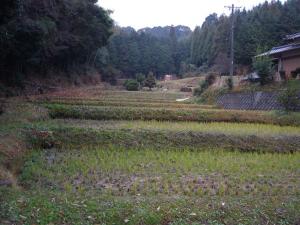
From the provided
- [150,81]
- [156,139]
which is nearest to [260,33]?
[150,81]

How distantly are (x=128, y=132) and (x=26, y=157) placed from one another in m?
3.53

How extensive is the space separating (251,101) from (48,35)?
14.1 meters

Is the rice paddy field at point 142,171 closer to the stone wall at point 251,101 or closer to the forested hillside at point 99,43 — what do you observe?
the forested hillside at point 99,43

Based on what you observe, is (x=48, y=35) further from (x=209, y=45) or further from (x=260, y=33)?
(x=209, y=45)

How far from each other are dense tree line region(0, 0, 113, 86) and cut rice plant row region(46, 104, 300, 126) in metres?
3.93

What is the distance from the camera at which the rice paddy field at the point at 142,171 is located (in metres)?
5.78

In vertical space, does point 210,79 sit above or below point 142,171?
above

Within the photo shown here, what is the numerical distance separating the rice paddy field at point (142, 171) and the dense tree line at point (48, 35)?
4.07 metres

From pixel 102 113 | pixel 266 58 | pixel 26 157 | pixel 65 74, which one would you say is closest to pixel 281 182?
pixel 26 157

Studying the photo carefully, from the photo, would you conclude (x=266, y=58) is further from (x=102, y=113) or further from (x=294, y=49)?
(x=102, y=113)

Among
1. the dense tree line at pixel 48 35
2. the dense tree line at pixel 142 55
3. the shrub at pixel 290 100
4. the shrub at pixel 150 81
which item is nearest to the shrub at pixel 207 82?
the dense tree line at pixel 48 35

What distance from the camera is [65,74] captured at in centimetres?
4034

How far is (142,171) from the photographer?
903 centimetres

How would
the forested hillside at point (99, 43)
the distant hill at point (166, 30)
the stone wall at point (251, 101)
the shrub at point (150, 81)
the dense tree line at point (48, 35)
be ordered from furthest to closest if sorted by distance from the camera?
1. the distant hill at point (166, 30)
2. the shrub at point (150, 81)
3. the stone wall at point (251, 101)
4. the forested hillside at point (99, 43)
5. the dense tree line at point (48, 35)
